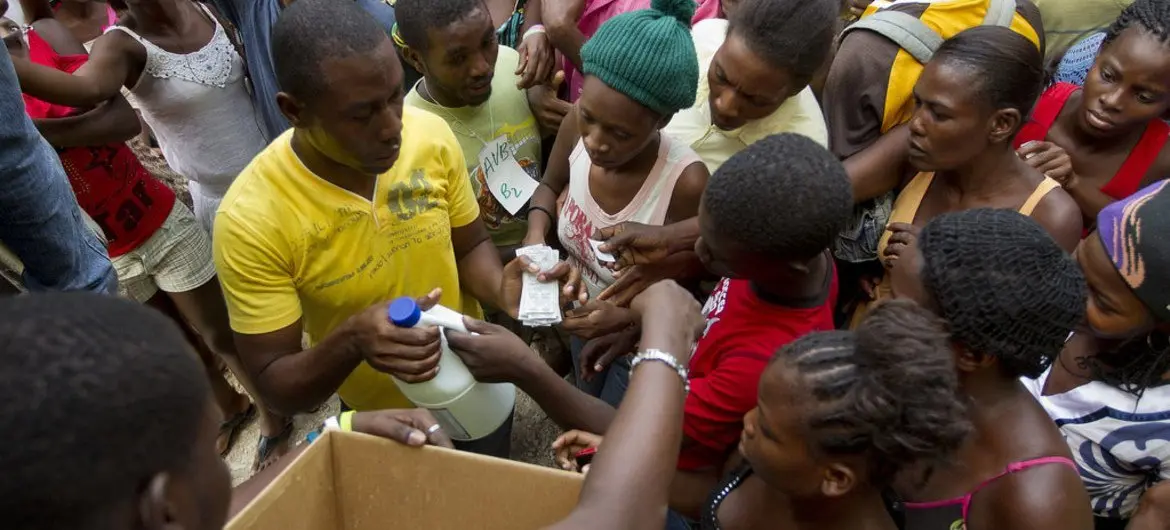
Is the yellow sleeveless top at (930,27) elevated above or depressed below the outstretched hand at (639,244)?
above

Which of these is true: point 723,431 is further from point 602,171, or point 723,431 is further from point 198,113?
point 198,113

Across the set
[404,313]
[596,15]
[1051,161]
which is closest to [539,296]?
[404,313]

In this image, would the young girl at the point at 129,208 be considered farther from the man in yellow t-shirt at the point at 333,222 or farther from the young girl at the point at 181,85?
→ the man in yellow t-shirt at the point at 333,222

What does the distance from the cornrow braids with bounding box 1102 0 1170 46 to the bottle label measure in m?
2.43

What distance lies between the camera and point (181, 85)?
9.28ft

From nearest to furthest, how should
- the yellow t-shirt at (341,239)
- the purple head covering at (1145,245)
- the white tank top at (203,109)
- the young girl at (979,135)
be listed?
the purple head covering at (1145,245) → the yellow t-shirt at (341,239) → the young girl at (979,135) → the white tank top at (203,109)

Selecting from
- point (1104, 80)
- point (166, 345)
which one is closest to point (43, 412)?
point (166, 345)

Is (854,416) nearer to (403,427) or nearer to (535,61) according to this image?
(403,427)

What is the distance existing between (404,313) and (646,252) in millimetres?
Answer: 824

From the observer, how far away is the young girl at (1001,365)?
1.43 metres

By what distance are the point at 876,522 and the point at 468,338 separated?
38.2 inches

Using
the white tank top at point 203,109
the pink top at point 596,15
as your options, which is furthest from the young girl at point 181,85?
the pink top at point 596,15

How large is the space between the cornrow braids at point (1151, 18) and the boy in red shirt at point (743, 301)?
1353 mm

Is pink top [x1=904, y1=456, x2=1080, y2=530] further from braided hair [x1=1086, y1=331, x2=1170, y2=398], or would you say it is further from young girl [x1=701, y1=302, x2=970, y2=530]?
braided hair [x1=1086, y1=331, x2=1170, y2=398]
